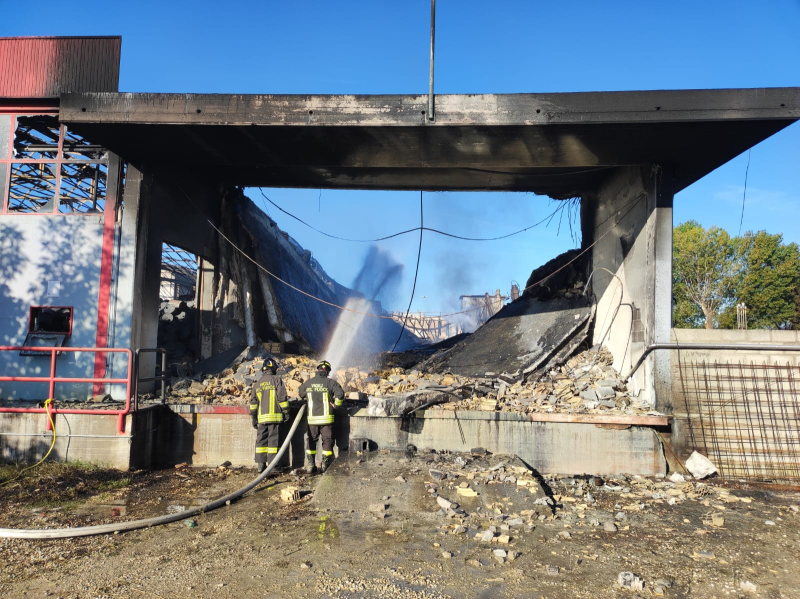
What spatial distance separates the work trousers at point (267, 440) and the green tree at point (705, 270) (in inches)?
1236

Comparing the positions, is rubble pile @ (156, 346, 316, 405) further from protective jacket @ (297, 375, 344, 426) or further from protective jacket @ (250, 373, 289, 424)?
protective jacket @ (297, 375, 344, 426)

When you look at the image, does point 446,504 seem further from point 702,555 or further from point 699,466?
point 699,466

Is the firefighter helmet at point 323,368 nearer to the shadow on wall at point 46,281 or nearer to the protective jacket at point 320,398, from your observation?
the protective jacket at point 320,398

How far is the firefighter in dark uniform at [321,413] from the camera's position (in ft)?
26.7

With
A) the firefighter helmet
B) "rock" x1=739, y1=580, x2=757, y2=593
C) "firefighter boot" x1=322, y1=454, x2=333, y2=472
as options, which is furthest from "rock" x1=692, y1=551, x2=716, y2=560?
the firefighter helmet

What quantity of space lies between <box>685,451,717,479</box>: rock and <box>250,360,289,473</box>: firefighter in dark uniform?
6190 millimetres

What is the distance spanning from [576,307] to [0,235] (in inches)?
444

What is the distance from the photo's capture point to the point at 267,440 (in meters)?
8.15

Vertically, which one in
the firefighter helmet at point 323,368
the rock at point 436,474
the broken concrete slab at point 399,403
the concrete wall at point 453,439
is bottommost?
the rock at point 436,474

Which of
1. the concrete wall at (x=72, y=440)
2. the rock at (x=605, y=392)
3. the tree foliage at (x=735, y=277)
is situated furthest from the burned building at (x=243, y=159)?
the tree foliage at (x=735, y=277)

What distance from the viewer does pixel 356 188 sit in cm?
1255

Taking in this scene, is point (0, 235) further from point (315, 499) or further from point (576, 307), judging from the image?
point (576, 307)

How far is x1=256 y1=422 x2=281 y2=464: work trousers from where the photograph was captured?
809cm

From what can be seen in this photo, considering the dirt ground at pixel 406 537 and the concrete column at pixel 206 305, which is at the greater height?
the concrete column at pixel 206 305
